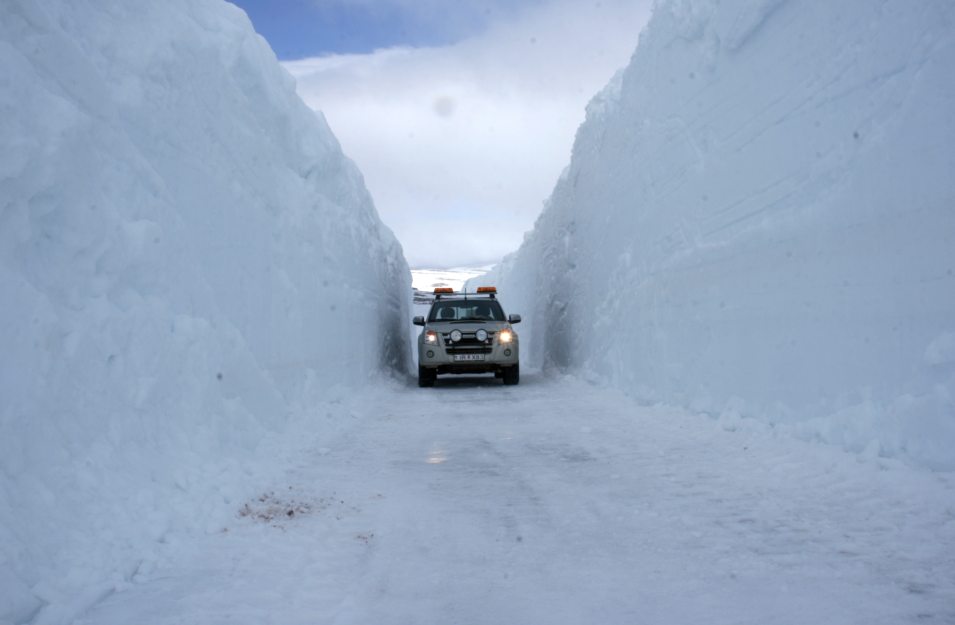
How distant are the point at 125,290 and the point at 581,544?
334 cm

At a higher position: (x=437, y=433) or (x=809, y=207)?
(x=809, y=207)

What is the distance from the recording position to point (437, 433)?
22.9ft

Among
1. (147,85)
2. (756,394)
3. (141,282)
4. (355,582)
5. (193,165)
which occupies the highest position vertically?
(147,85)

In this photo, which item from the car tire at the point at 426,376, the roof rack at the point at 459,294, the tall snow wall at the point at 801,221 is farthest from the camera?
the roof rack at the point at 459,294

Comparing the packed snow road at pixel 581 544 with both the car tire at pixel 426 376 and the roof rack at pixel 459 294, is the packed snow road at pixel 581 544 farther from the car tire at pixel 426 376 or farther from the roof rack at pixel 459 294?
the roof rack at pixel 459 294

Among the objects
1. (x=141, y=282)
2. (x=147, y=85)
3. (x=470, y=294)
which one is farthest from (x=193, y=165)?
(x=470, y=294)

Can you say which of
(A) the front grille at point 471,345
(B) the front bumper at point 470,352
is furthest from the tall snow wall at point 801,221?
(A) the front grille at point 471,345

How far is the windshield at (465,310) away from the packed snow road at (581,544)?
7770mm

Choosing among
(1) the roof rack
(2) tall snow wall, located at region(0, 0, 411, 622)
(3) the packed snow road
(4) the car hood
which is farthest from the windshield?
(3) the packed snow road

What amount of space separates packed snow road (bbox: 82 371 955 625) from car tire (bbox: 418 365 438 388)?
711 centimetres

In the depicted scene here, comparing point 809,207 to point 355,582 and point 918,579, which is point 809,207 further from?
point 355,582

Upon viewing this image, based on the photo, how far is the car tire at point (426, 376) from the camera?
1272 cm

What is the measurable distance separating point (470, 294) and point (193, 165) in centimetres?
911

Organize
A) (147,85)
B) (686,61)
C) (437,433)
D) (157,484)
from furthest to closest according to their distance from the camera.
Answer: (686,61) < (437,433) < (147,85) < (157,484)
